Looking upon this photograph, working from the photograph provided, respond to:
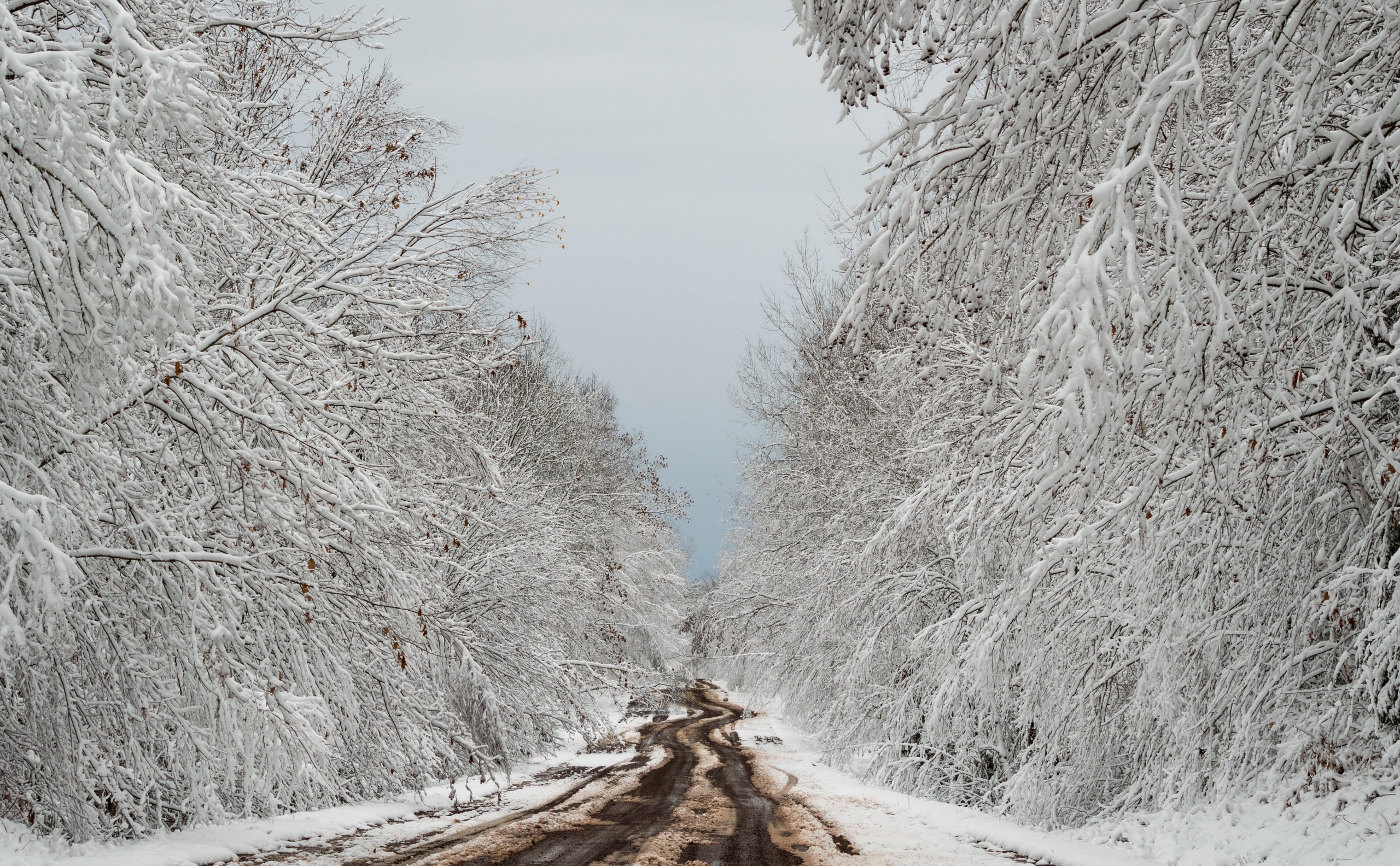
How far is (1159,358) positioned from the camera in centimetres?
396

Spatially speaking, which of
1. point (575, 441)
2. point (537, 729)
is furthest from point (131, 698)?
point (575, 441)

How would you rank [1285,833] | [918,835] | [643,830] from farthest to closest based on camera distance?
[918,835], [643,830], [1285,833]

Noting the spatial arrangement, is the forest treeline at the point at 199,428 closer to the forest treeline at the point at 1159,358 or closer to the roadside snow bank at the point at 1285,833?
the forest treeline at the point at 1159,358

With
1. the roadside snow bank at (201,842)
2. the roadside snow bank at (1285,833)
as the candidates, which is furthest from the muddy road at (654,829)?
the roadside snow bank at (1285,833)

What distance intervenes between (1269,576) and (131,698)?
7.57 meters

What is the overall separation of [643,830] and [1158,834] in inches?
182

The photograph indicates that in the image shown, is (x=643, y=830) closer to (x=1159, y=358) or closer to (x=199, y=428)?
(x=199, y=428)

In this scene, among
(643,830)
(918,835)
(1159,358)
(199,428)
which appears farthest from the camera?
(918,835)

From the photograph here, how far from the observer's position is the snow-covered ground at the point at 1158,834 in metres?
5.81

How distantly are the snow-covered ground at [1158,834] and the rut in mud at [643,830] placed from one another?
82 cm

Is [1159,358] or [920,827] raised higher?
[1159,358]

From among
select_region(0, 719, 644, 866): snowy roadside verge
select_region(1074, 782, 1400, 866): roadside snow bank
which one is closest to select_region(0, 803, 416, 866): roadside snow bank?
select_region(0, 719, 644, 866): snowy roadside verge

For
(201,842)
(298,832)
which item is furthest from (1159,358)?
(298,832)

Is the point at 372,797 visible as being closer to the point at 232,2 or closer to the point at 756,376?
the point at 232,2
